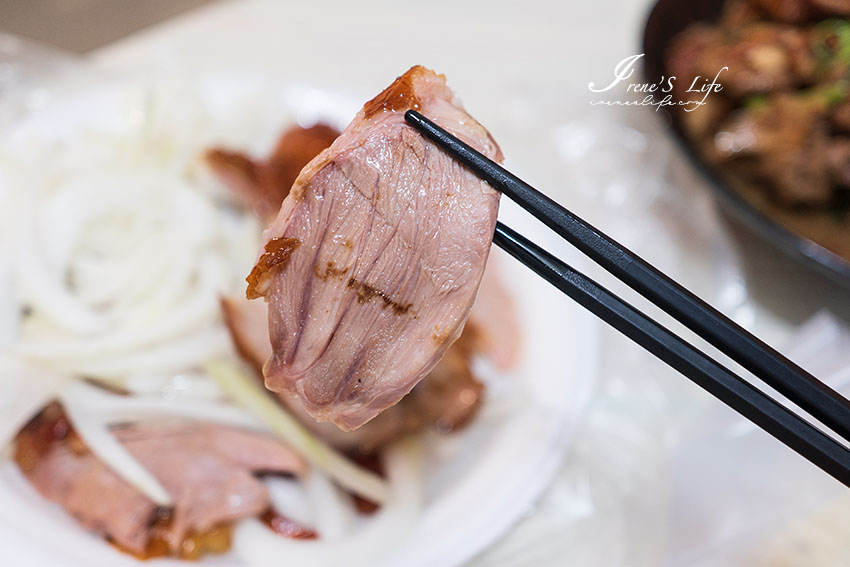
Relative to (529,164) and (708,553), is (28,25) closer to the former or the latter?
(529,164)

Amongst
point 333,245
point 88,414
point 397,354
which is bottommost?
point 88,414

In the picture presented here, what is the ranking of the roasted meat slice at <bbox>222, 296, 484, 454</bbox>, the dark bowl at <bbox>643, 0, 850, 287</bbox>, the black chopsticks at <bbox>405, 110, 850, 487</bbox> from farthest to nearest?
the dark bowl at <bbox>643, 0, 850, 287</bbox>
the roasted meat slice at <bbox>222, 296, 484, 454</bbox>
the black chopsticks at <bbox>405, 110, 850, 487</bbox>

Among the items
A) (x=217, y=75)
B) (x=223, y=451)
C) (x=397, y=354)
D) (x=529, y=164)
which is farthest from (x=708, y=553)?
(x=217, y=75)

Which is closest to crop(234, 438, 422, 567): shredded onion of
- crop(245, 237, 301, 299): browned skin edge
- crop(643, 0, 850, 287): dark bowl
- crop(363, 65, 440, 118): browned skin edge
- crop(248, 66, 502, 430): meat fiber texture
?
crop(248, 66, 502, 430): meat fiber texture

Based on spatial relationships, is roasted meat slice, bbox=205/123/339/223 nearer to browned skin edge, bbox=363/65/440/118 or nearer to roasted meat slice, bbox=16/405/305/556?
roasted meat slice, bbox=16/405/305/556

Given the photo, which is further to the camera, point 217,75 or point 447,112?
point 217,75

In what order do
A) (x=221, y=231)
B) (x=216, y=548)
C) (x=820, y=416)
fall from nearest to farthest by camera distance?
(x=820, y=416), (x=216, y=548), (x=221, y=231)

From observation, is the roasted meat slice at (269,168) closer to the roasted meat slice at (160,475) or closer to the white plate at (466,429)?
the white plate at (466,429)

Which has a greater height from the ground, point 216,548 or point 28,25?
point 28,25
